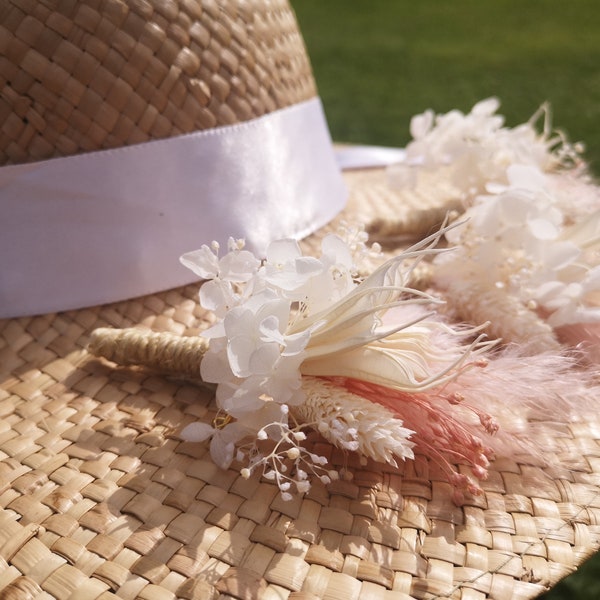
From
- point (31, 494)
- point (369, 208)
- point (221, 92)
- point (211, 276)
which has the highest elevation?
point (221, 92)

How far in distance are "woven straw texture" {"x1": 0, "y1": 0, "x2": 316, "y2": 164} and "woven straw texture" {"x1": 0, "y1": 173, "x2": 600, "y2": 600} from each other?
1.25 feet

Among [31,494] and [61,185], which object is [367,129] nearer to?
[61,185]

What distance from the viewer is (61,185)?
105 cm

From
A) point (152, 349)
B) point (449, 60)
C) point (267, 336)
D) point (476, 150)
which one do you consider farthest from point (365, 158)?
point (449, 60)

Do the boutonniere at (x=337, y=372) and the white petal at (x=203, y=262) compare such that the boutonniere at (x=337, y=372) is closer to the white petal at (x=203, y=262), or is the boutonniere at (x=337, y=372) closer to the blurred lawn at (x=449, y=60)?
the white petal at (x=203, y=262)

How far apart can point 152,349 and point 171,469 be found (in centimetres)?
18

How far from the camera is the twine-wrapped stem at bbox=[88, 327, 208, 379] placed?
0.96 m

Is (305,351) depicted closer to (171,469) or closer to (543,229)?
(171,469)

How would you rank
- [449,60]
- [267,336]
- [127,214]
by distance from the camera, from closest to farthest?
[267,336], [127,214], [449,60]

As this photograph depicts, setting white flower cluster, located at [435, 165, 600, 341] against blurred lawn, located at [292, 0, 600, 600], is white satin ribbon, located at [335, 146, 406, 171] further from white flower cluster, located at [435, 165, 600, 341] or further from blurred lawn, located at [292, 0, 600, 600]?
blurred lawn, located at [292, 0, 600, 600]

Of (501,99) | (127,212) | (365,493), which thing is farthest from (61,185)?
(501,99)

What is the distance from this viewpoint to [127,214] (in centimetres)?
109

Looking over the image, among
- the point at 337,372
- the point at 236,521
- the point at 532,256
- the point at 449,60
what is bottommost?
the point at 449,60

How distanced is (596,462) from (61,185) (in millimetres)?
791
